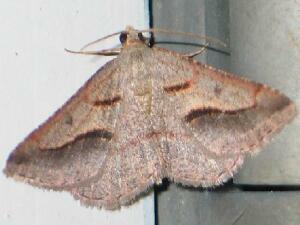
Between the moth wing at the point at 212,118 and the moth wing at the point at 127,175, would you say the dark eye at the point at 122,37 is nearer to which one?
the moth wing at the point at 212,118

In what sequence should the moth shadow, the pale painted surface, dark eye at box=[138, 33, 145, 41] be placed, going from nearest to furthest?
the pale painted surface, the moth shadow, dark eye at box=[138, 33, 145, 41]

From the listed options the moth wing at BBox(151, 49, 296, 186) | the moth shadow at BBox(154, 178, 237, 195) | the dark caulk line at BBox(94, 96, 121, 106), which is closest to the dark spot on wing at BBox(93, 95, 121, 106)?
the dark caulk line at BBox(94, 96, 121, 106)

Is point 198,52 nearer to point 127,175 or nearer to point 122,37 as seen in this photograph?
point 122,37

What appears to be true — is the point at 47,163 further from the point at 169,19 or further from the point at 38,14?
the point at 169,19

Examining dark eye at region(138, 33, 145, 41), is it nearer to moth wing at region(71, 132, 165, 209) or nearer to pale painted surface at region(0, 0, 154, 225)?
pale painted surface at region(0, 0, 154, 225)

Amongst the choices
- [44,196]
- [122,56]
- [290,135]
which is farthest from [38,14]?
[290,135]

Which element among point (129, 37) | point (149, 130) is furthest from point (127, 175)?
point (129, 37)

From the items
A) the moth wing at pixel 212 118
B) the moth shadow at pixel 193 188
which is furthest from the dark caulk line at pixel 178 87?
the moth shadow at pixel 193 188
